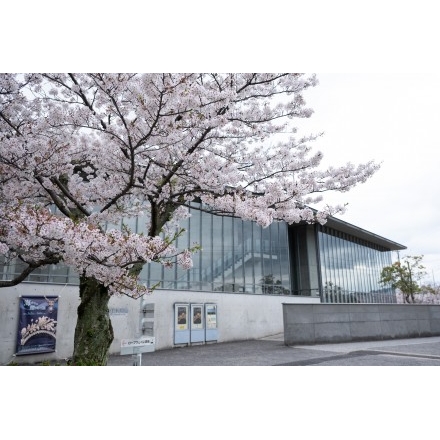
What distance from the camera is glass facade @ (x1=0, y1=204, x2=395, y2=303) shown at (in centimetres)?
1595

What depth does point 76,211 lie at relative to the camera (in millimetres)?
7590

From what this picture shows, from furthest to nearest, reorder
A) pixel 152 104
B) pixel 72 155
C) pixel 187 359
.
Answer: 1. pixel 187 359
2. pixel 72 155
3. pixel 152 104

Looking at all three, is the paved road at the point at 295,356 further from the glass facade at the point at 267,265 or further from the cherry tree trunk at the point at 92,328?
the cherry tree trunk at the point at 92,328

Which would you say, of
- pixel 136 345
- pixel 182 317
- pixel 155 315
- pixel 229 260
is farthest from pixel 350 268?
pixel 136 345

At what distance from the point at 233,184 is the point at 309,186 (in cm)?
155

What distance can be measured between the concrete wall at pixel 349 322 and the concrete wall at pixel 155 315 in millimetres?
3723

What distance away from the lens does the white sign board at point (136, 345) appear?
21.8 ft

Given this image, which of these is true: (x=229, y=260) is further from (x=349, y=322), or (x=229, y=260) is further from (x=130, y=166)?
(x=130, y=166)

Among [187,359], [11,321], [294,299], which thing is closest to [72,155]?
[11,321]

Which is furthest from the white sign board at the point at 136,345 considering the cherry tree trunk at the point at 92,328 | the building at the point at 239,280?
the building at the point at 239,280

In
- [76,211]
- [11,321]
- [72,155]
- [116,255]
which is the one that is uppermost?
[72,155]

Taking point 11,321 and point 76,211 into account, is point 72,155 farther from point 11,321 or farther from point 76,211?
point 11,321
